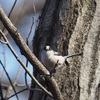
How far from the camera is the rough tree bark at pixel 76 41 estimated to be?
152 cm

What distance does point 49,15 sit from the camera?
5.56ft

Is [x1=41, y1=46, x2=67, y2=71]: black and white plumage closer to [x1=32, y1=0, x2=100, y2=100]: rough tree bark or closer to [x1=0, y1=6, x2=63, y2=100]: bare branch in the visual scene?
[x1=0, y1=6, x2=63, y2=100]: bare branch

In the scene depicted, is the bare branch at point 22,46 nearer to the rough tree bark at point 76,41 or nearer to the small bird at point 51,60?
the small bird at point 51,60

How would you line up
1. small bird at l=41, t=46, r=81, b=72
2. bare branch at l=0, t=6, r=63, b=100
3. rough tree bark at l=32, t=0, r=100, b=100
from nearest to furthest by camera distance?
bare branch at l=0, t=6, r=63, b=100
small bird at l=41, t=46, r=81, b=72
rough tree bark at l=32, t=0, r=100, b=100

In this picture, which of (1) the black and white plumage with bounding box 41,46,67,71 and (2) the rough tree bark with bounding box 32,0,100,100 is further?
(2) the rough tree bark with bounding box 32,0,100,100

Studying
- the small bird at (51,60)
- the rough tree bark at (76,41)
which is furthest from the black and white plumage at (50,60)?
the rough tree bark at (76,41)

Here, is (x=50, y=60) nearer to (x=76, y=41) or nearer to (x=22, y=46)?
(x=22, y=46)

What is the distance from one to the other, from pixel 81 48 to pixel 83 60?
0.05 m

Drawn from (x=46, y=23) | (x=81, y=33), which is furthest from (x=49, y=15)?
(x=81, y=33)

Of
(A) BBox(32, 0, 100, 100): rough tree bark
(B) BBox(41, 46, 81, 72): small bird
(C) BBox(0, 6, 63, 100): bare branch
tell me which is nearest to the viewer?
(C) BBox(0, 6, 63, 100): bare branch

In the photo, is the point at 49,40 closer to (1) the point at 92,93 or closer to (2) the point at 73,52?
(2) the point at 73,52

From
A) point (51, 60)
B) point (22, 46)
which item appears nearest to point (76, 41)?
point (51, 60)

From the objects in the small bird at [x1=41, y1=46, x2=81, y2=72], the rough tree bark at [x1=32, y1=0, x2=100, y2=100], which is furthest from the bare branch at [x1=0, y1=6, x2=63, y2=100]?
the rough tree bark at [x1=32, y1=0, x2=100, y2=100]

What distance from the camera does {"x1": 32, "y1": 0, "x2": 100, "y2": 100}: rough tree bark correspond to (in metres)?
1.52
